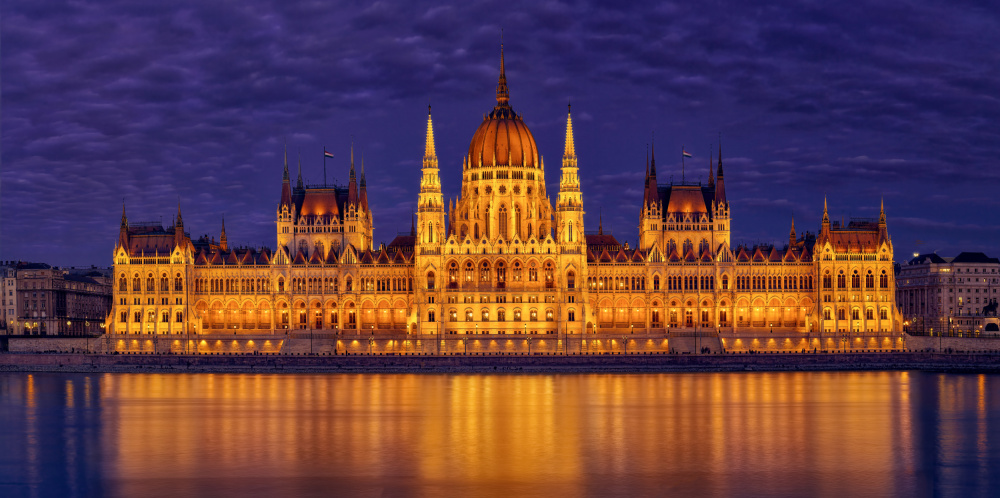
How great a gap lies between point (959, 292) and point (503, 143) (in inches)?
2682

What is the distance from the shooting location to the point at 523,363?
359 ft

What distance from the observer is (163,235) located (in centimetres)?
13175

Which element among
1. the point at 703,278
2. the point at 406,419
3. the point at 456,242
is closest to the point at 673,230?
the point at 703,278

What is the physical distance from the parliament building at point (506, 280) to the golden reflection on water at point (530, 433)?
28.5 metres

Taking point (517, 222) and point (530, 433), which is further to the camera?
point (517, 222)

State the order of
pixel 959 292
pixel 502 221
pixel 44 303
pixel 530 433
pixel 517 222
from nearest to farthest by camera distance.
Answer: pixel 530 433 → pixel 517 222 → pixel 502 221 → pixel 44 303 → pixel 959 292

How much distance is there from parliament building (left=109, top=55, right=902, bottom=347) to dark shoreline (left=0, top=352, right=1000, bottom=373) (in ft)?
34.6

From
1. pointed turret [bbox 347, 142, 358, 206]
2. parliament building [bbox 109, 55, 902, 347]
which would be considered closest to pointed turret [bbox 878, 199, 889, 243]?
parliament building [bbox 109, 55, 902, 347]

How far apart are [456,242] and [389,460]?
235ft

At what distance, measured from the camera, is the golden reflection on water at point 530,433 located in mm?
49500

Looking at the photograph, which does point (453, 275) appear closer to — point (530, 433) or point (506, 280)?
point (506, 280)

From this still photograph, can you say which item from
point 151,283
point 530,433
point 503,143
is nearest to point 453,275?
point 503,143

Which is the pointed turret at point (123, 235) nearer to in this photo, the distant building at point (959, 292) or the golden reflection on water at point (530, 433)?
the golden reflection on water at point (530, 433)

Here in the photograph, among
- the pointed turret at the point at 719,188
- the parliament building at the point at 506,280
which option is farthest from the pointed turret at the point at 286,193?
the pointed turret at the point at 719,188
